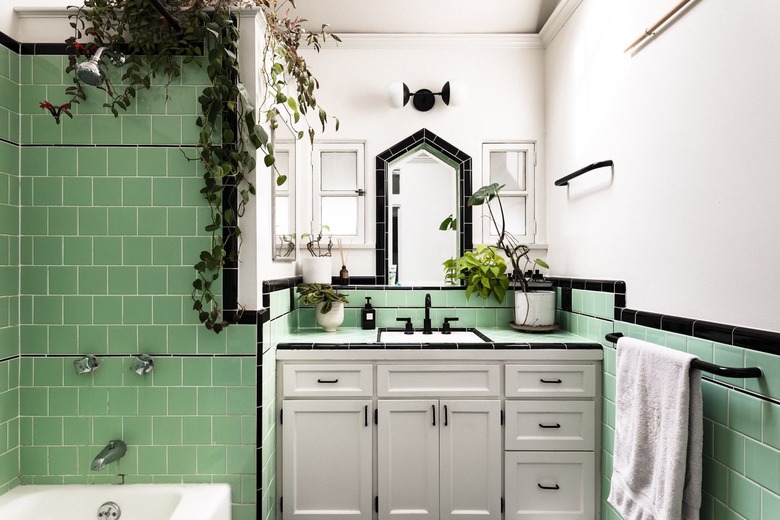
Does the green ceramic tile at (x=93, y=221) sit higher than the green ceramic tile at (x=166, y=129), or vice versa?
the green ceramic tile at (x=166, y=129)

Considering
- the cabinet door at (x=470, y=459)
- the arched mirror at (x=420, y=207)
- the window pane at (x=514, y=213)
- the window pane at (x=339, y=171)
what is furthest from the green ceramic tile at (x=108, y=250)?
the window pane at (x=514, y=213)

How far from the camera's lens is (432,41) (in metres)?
2.75

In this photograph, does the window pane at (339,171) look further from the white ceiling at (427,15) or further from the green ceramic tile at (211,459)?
the green ceramic tile at (211,459)

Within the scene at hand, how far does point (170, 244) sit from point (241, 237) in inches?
11.1

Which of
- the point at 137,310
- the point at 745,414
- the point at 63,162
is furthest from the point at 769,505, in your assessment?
the point at 63,162

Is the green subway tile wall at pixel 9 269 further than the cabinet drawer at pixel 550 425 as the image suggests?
No

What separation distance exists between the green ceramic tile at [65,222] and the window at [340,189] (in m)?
1.24

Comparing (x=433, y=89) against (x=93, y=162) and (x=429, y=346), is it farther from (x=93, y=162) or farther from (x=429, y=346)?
(x=93, y=162)

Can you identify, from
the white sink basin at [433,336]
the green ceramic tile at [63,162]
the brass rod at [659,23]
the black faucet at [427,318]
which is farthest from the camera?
the black faucet at [427,318]

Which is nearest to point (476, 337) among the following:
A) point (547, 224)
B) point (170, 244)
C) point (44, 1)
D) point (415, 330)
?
point (415, 330)

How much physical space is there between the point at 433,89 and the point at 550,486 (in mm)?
2247

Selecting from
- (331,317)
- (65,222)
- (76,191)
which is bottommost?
(331,317)

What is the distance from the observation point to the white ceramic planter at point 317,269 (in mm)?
2568

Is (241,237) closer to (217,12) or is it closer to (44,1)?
(217,12)
